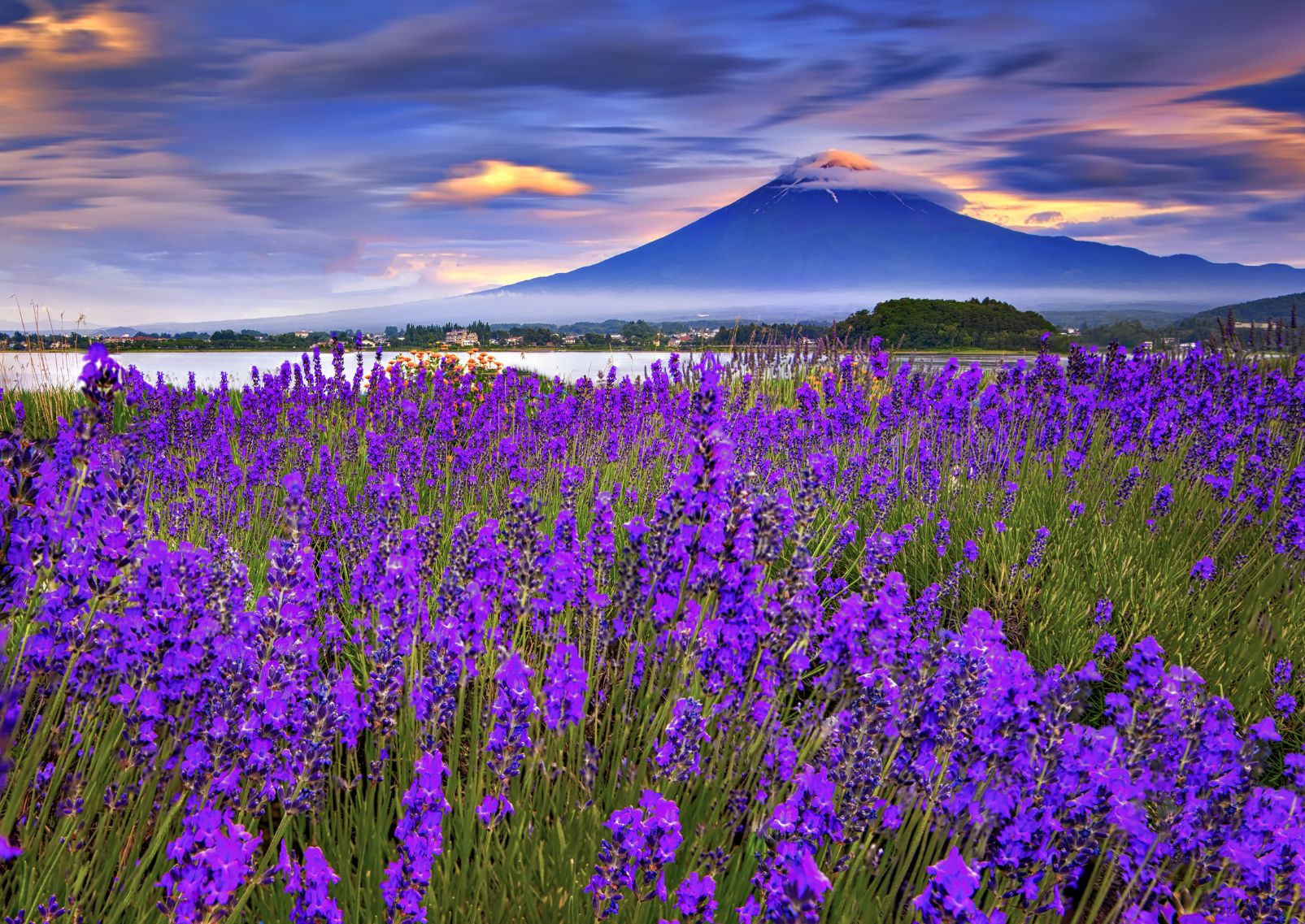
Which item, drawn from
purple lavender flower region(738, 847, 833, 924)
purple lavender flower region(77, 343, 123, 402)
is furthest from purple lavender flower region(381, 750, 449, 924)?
purple lavender flower region(77, 343, 123, 402)

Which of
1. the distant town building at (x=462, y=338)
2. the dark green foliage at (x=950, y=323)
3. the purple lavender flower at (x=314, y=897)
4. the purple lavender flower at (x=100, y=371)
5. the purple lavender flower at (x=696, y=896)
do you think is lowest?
the purple lavender flower at (x=696, y=896)

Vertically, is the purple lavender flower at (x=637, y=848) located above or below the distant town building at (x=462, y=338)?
below

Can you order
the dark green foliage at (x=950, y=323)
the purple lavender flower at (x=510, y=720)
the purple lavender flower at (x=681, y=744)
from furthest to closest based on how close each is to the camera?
the dark green foliage at (x=950, y=323) → the purple lavender flower at (x=681, y=744) → the purple lavender flower at (x=510, y=720)

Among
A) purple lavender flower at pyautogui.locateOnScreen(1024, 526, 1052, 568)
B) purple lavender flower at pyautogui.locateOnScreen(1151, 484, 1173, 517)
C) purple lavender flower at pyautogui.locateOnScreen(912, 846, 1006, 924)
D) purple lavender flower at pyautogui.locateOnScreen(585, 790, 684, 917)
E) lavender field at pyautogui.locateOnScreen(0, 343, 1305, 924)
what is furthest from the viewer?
purple lavender flower at pyautogui.locateOnScreen(1151, 484, 1173, 517)

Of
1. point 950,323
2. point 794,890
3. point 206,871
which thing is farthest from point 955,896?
point 950,323

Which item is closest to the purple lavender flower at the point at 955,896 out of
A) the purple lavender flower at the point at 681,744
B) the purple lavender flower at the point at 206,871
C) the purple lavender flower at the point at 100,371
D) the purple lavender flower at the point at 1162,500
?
the purple lavender flower at the point at 681,744

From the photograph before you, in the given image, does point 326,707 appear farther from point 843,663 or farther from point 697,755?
point 843,663

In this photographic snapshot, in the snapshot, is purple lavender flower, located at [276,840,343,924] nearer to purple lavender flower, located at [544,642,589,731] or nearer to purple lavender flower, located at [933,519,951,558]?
purple lavender flower, located at [544,642,589,731]

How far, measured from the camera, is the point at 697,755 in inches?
86.4

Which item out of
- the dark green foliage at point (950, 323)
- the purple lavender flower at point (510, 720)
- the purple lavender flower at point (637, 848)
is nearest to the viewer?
the purple lavender flower at point (637, 848)

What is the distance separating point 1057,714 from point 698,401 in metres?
1.06

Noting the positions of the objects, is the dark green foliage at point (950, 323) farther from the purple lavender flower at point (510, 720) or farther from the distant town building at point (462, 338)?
the purple lavender flower at point (510, 720)

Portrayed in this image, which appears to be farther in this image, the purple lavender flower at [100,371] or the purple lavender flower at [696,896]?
the purple lavender flower at [100,371]

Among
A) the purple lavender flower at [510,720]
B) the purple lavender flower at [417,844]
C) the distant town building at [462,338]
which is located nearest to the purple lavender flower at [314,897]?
the purple lavender flower at [417,844]
